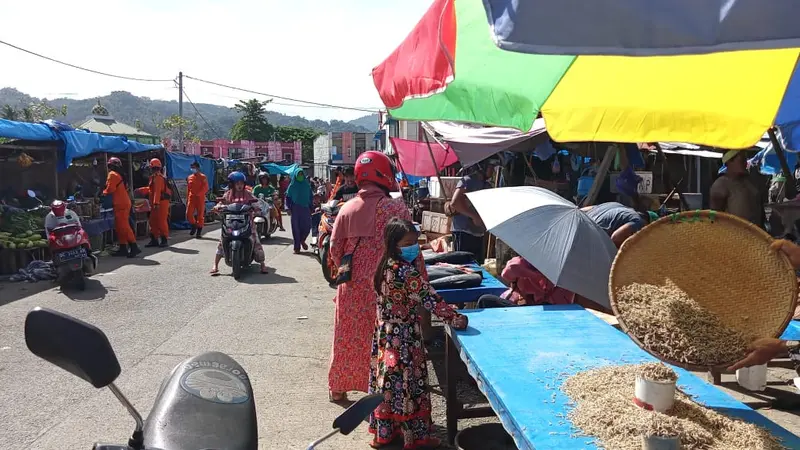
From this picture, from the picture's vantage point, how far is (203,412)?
5.43 ft

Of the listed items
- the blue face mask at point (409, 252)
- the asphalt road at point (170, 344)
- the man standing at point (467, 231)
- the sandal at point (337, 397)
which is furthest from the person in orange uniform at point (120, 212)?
the blue face mask at point (409, 252)

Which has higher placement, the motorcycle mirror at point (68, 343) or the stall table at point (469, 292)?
the motorcycle mirror at point (68, 343)

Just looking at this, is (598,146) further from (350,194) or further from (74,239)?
(74,239)

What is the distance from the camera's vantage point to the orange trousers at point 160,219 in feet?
43.5

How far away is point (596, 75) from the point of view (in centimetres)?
411

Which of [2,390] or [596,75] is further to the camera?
[2,390]

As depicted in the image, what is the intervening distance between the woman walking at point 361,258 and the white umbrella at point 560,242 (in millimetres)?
765

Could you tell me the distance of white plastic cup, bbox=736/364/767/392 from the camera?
482 centimetres

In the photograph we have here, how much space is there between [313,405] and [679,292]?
9.61ft

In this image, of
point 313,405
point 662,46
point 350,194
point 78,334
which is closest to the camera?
point 78,334

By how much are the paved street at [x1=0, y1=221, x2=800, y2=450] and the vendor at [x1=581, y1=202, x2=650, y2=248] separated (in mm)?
1654

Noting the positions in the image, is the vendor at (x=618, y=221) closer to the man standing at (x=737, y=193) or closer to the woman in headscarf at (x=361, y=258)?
the woman in headscarf at (x=361, y=258)

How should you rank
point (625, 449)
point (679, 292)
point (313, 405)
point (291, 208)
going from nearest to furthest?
point (625, 449)
point (679, 292)
point (313, 405)
point (291, 208)

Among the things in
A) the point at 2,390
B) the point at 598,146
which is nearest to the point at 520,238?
the point at 2,390
